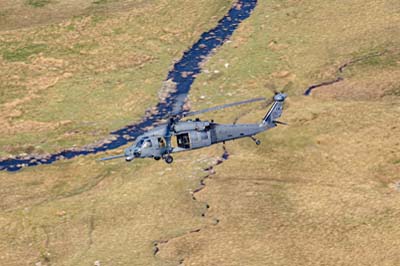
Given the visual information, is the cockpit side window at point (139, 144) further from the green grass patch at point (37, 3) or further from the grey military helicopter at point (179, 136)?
the green grass patch at point (37, 3)

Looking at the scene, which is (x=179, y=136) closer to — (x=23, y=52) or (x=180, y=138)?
(x=180, y=138)

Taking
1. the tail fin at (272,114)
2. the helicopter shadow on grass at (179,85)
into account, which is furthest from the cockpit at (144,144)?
the helicopter shadow on grass at (179,85)

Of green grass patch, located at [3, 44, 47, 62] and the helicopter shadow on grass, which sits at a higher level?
green grass patch, located at [3, 44, 47, 62]

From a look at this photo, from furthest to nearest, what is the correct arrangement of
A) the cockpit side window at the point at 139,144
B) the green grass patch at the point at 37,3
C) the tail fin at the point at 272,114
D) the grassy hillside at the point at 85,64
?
the green grass patch at the point at 37,3, the grassy hillside at the point at 85,64, the tail fin at the point at 272,114, the cockpit side window at the point at 139,144

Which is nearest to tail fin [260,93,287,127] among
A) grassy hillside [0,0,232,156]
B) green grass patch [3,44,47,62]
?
grassy hillside [0,0,232,156]

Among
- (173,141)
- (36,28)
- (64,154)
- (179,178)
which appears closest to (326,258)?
(179,178)

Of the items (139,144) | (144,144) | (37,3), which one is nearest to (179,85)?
(139,144)

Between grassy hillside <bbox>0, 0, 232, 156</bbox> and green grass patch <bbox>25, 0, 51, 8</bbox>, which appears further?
green grass patch <bbox>25, 0, 51, 8</bbox>

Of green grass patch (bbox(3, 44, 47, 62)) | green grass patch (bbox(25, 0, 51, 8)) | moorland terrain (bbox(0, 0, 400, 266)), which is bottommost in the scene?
moorland terrain (bbox(0, 0, 400, 266))

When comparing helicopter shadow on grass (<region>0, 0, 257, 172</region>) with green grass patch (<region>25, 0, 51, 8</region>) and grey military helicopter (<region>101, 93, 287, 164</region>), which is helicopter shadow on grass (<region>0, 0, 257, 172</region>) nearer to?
grey military helicopter (<region>101, 93, 287, 164</region>)
